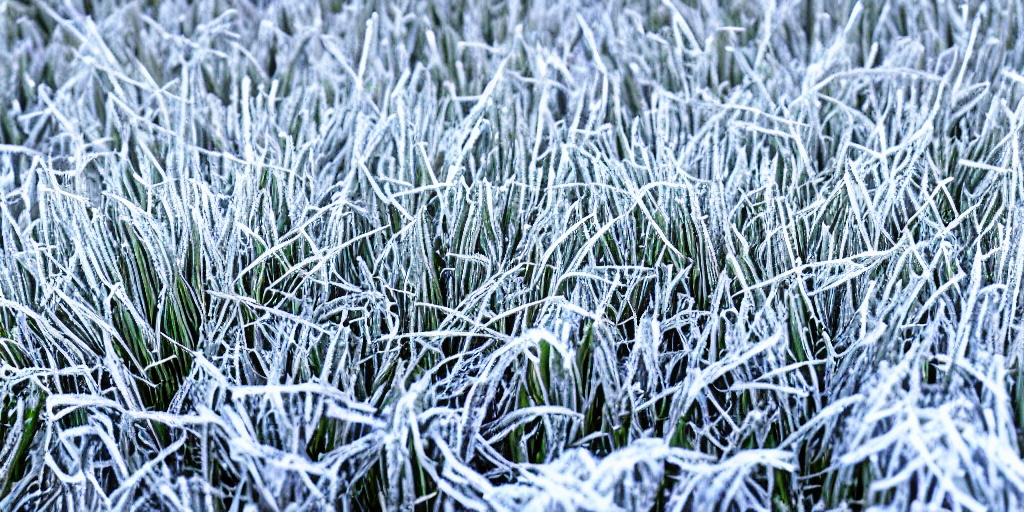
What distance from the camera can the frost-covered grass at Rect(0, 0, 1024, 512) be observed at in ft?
1.94

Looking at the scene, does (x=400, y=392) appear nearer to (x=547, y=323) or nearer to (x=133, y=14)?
(x=547, y=323)

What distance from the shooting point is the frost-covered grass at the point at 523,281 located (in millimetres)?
593

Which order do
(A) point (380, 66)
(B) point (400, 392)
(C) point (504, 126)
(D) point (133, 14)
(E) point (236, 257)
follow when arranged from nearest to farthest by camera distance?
(B) point (400, 392)
(E) point (236, 257)
(C) point (504, 126)
(A) point (380, 66)
(D) point (133, 14)

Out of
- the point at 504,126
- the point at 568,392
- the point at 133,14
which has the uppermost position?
the point at 133,14

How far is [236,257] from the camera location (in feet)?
2.43

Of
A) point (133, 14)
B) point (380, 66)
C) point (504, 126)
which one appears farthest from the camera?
point (133, 14)

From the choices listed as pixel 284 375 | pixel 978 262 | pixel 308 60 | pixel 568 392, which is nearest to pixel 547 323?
pixel 568 392

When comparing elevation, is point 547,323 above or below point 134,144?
below

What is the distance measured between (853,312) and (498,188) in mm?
307

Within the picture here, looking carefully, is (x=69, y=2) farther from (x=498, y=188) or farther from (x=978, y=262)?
(x=978, y=262)

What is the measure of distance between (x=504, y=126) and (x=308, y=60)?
11.5 inches

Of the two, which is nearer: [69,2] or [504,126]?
[504,126]

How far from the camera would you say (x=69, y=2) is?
1135 mm

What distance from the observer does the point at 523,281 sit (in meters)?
0.73
